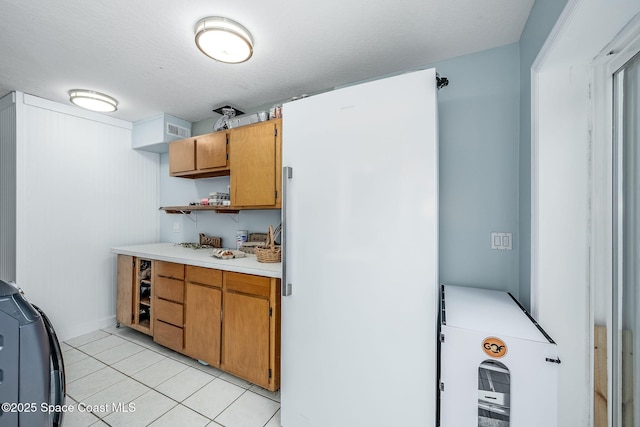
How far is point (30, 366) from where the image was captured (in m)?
0.67

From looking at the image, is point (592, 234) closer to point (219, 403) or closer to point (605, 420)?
point (605, 420)

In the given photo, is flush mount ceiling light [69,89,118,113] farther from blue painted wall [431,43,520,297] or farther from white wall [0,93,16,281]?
blue painted wall [431,43,520,297]

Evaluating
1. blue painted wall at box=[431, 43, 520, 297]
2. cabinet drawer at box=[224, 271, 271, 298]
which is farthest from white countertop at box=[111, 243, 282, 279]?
blue painted wall at box=[431, 43, 520, 297]

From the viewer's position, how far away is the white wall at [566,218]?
115cm

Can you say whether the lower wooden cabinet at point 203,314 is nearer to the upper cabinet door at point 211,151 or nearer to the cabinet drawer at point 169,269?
the cabinet drawer at point 169,269

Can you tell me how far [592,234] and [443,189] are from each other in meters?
0.78

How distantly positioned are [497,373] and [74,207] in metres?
3.90

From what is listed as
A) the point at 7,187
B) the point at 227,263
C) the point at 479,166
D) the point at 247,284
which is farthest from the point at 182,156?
the point at 479,166

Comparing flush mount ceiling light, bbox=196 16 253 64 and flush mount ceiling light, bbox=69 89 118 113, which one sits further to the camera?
flush mount ceiling light, bbox=69 89 118 113

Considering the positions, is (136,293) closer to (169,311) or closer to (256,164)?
(169,311)

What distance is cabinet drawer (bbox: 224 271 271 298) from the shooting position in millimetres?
1787

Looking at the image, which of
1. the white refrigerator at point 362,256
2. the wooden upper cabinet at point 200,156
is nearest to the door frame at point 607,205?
the white refrigerator at point 362,256

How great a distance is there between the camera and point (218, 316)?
6.63 ft

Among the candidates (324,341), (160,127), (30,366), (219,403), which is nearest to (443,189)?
(324,341)
